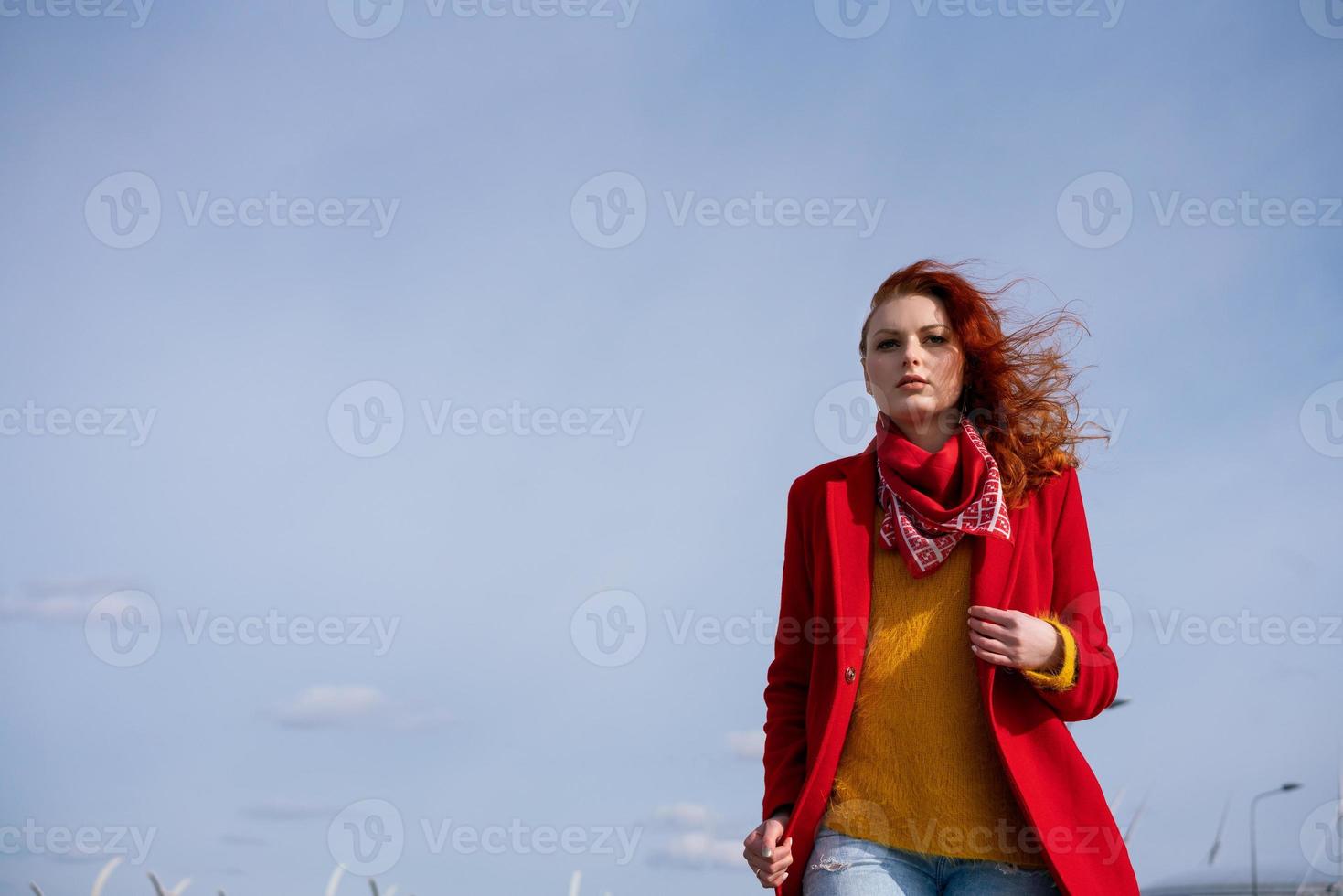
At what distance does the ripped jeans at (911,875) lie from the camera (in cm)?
177

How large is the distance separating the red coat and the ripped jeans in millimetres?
55

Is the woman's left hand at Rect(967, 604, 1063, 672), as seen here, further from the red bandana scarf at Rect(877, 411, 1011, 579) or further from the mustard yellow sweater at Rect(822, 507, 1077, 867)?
the red bandana scarf at Rect(877, 411, 1011, 579)

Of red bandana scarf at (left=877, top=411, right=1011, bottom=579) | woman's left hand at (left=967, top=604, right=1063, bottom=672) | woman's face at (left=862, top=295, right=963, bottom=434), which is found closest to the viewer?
woman's left hand at (left=967, top=604, right=1063, bottom=672)

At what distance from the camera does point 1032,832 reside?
1775mm

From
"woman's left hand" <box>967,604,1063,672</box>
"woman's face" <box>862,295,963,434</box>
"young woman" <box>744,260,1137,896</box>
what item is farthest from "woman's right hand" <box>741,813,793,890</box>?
"woman's face" <box>862,295,963,434</box>

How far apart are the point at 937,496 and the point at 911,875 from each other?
64cm

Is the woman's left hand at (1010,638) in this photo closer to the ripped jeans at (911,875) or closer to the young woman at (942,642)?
the young woman at (942,642)

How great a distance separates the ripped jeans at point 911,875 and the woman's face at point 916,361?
0.75 meters

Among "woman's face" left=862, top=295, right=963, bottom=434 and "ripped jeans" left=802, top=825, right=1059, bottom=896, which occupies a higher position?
"woman's face" left=862, top=295, right=963, bottom=434

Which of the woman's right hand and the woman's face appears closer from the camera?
the woman's right hand

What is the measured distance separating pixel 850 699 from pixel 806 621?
0.81 feet

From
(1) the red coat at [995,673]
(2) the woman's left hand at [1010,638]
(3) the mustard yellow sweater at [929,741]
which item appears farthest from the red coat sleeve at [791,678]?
(2) the woman's left hand at [1010,638]

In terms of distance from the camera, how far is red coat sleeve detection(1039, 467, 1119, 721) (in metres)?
1.85

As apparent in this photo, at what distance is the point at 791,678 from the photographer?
82.9 inches
